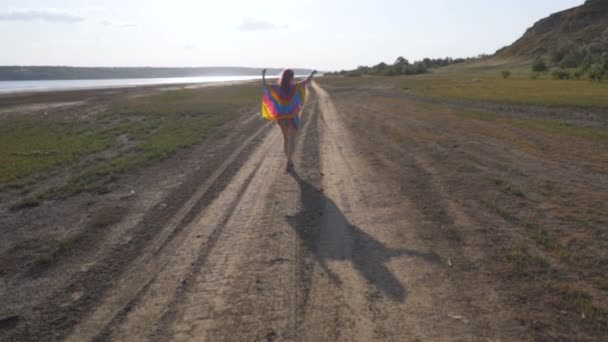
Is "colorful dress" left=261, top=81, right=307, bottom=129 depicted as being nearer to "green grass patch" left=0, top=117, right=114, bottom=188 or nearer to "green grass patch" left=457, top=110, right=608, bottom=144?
"green grass patch" left=0, top=117, right=114, bottom=188

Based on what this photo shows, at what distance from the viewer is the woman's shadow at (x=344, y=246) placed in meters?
4.26

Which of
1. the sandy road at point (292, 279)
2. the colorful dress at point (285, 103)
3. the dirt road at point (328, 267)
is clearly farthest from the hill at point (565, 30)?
the sandy road at point (292, 279)

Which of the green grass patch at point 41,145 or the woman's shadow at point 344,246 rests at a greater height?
the green grass patch at point 41,145

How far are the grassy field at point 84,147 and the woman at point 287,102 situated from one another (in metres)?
3.81

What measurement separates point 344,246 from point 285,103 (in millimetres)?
4548

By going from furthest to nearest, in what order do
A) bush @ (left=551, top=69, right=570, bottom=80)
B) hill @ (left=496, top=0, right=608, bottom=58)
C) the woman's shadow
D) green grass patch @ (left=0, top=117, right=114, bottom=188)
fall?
hill @ (left=496, top=0, right=608, bottom=58), bush @ (left=551, top=69, right=570, bottom=80), green grass patch @ (left=0, top=117, right=114, bottom=188), the woman's shadow

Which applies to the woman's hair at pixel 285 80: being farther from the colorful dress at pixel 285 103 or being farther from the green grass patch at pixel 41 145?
the green grass patch at pixel 41 145

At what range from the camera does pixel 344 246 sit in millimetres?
5086

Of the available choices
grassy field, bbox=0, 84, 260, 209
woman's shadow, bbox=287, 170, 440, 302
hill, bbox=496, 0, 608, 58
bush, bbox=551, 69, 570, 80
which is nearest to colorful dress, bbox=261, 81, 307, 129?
woman's shadow, bbox=287, 170, 440, 302

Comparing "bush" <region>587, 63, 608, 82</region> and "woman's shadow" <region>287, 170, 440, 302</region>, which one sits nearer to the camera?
"woman's shadow" <region>287, 170, 440, 302</region>

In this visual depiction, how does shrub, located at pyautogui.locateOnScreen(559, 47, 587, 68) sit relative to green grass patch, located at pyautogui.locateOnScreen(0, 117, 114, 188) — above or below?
above

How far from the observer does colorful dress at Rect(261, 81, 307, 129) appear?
8.89 meters

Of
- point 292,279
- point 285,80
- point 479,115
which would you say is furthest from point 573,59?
point 292,279

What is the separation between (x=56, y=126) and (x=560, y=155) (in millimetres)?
20050
